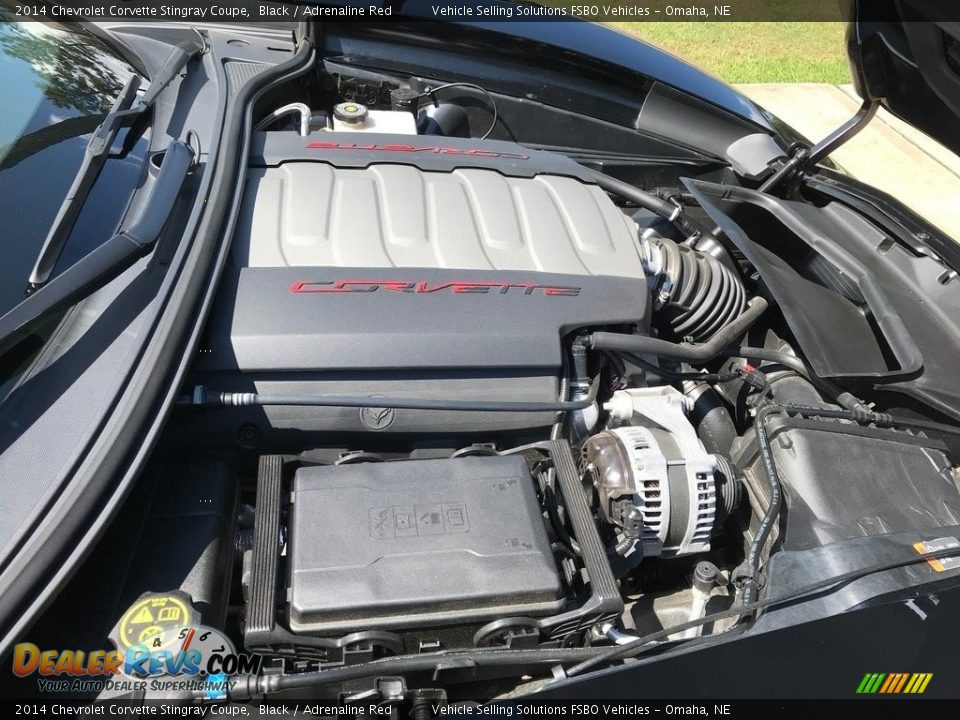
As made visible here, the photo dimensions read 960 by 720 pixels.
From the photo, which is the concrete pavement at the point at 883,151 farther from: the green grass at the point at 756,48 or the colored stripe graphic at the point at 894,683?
the colored stripe graphic at the point at 894,683

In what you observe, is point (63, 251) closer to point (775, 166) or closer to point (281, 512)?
point (281, 512)

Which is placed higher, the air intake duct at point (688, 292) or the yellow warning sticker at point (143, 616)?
the air intake duct at point (688, 292)

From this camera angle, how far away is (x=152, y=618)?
1136mm

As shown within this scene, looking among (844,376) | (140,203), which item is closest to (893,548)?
(844,376)

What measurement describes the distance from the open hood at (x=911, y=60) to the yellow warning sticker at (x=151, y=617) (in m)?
1.78

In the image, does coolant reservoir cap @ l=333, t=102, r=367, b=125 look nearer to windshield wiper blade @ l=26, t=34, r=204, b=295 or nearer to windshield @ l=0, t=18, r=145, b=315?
windshield wiper blade @ l=26, t=34, r=204, b=295

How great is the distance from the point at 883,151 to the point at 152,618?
5.45 metres

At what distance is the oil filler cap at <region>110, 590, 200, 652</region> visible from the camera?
1123 millimetres

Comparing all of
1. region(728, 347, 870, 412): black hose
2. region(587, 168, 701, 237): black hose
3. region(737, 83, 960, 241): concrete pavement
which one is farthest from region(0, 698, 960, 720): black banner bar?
region(737, 83, 960, 241): concrete pavement

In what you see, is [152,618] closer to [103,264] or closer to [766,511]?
[103,264]

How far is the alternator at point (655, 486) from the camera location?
1410mm

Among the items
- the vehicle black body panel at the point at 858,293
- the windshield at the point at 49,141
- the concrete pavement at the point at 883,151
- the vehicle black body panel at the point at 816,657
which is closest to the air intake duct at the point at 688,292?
the vehicle black body panel at the point at 858,293

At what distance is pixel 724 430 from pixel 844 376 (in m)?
0.28

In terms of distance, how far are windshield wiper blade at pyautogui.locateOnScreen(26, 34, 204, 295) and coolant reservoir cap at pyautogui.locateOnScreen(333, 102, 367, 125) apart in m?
0.42
